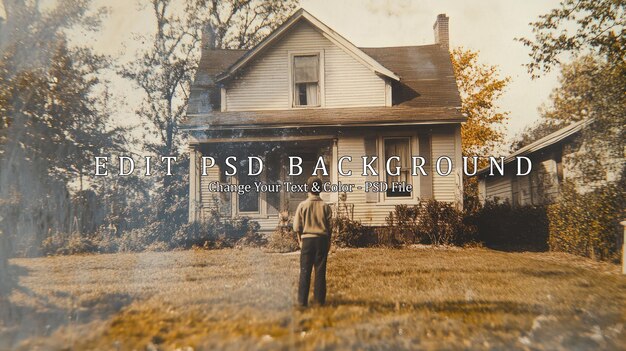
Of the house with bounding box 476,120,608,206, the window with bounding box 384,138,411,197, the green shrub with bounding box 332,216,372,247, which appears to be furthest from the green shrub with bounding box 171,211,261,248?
the house with bounding box 476,120,608,206

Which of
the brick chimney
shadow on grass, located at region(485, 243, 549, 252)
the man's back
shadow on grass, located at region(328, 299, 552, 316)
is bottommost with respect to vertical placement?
shadow on grass, located at region(328, 299, 552, 316)

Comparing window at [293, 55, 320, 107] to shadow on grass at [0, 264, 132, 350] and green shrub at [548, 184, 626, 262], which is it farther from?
shadow on grass at [0, 264, 132, 350]

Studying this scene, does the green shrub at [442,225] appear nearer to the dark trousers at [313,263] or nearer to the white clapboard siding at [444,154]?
the white clapboard siding at [444,154]

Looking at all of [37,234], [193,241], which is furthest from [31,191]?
[193,241]

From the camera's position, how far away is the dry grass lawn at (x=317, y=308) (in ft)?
12.9

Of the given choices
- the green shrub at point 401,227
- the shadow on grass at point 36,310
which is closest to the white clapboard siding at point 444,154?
the green shrub at point 401,227

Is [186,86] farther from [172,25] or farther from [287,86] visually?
[172,25]

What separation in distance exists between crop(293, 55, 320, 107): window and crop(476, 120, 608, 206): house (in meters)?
4.55

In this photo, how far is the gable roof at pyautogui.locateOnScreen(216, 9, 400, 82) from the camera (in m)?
12.3

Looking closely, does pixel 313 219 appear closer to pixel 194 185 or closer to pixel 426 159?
pixel 194 185

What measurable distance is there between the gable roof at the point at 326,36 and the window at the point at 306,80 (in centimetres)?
67

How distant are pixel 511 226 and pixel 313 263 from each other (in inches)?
337

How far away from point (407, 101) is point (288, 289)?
7.76 meters

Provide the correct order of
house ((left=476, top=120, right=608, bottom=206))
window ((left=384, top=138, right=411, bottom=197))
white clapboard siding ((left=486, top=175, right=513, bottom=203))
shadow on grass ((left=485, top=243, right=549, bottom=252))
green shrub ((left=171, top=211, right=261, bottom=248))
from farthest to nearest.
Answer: white clapboard siding ((left=486, top=175, right=513, bottom=203)) < window ((left=384, top=138, right=411, bottom=197)) < shadow on grass ((left=485, top=243, right=549, bottom=252)) < green shrub ((left=171, top=211, right=261, bottom=248)) < house ((left=476, top=120, right=608, bottom=206))
